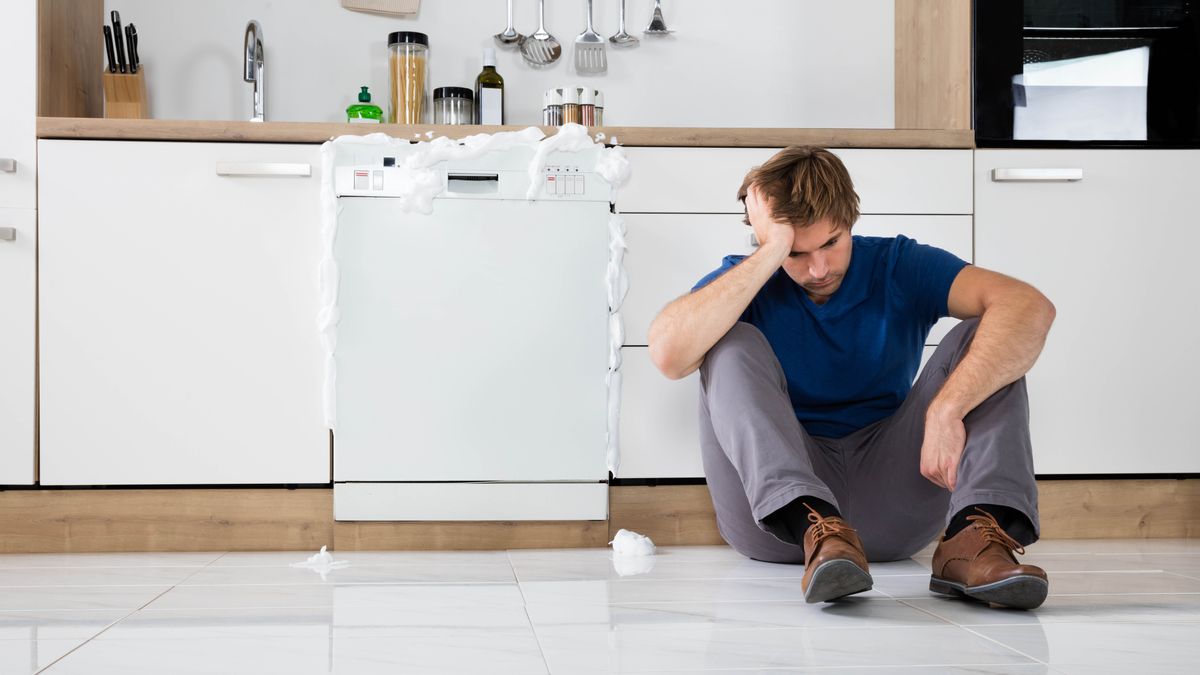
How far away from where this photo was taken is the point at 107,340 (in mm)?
2117

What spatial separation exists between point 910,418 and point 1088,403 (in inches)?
32.1

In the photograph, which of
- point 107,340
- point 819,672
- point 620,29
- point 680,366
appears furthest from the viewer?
point 620,29

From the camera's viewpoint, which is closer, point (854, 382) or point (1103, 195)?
point (854, 382)

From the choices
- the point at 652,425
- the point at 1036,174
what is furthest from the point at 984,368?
the point at 1036,174

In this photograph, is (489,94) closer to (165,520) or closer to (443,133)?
(443,133)

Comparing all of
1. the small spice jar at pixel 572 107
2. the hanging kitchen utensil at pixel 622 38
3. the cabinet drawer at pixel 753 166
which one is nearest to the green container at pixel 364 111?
the small spice jar at pixel 572 107

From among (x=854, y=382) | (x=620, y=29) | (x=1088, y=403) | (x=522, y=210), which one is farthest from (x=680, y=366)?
(x=620, y=29)

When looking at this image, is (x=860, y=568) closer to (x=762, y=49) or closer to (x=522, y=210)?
(x=522, y=210)

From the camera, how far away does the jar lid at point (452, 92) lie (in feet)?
8.62

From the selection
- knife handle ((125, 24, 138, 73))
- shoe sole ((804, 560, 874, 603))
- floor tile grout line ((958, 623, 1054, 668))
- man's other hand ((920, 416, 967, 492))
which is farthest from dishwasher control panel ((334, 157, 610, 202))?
floor tile grout line ((958, 623, 1054, 668))

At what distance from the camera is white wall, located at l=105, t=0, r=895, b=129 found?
8.97 ft

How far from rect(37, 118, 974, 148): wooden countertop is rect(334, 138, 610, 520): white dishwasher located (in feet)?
0.23

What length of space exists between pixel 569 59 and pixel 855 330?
1.39 metres

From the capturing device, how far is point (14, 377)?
2098mm
